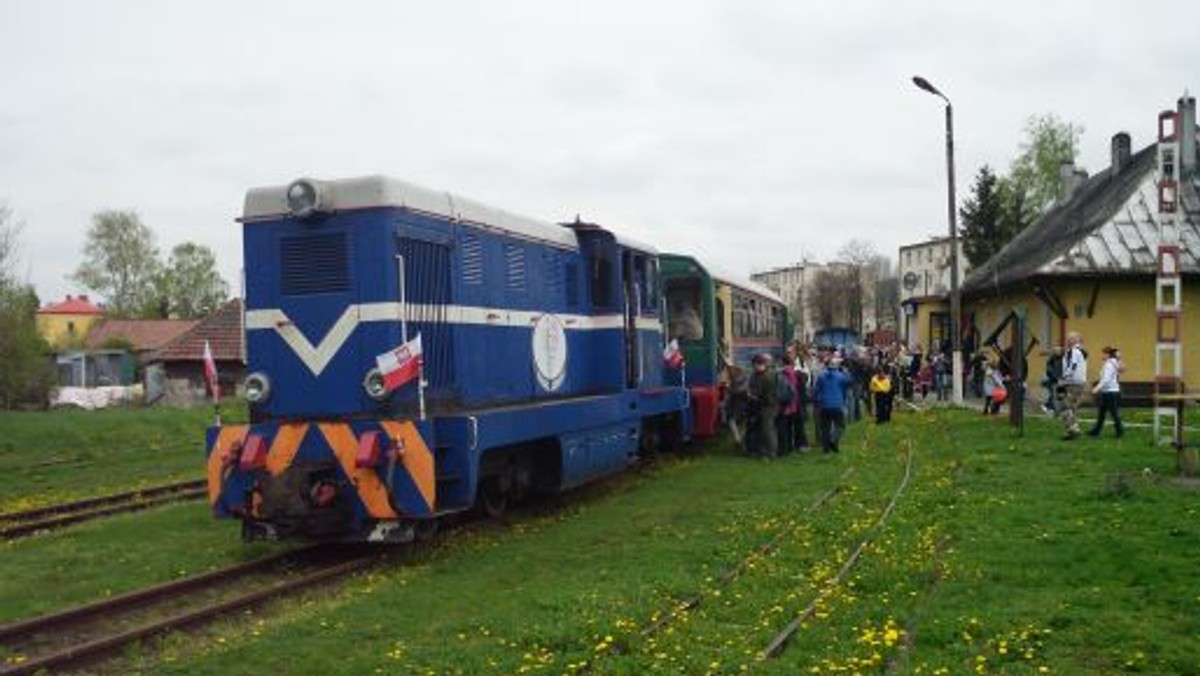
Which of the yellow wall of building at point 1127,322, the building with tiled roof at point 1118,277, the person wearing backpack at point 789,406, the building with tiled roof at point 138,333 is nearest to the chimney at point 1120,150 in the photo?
the building with tiled roof at point 1118,277

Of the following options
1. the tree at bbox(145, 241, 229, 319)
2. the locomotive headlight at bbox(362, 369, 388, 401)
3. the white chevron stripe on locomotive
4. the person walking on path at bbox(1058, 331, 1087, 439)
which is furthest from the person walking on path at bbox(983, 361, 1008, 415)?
the tree at bbox(145, 241, 229, 319)

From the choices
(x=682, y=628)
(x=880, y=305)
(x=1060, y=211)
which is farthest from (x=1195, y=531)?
(x=880, y=305)

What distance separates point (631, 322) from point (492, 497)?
12.5ft

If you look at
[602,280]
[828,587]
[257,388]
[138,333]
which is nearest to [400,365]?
[257,388]

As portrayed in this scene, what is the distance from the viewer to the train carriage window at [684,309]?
63.7 ft

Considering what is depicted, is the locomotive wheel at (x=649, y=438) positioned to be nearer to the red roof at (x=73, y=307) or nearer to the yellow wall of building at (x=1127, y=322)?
the yellow wall of building at (x=1127, y=322)

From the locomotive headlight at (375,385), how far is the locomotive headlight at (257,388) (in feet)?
3.59

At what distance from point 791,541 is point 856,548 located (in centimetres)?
71

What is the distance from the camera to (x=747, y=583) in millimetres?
8680

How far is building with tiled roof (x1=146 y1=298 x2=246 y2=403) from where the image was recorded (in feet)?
132

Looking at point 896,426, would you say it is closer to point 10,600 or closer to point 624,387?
point 624,387

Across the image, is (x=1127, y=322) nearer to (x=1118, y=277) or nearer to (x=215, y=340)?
(x=1118, y=277)

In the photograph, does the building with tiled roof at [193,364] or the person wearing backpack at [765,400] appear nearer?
the person wearing backpack at [765,400]

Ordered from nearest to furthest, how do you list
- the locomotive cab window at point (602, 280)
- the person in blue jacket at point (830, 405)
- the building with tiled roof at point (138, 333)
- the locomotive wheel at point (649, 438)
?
the locomotive cab window at point (602, 280)
the locomotive wheel at point (649, 438)
the person in blue jacket at point (830, 405)
the building with tiled roof at point (138, 333)
